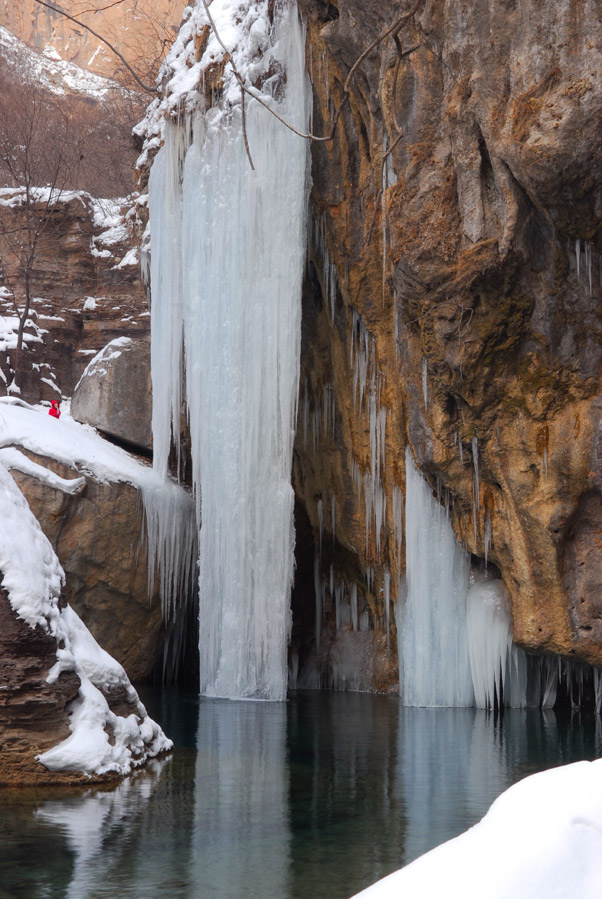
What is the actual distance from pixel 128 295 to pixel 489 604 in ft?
44.5

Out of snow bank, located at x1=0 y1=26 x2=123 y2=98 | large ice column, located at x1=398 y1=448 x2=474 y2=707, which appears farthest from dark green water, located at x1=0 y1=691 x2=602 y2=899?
snow bank, located at x1=0 y1=26 x2=123 y2=98

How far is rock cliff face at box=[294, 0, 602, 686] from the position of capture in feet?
29.2

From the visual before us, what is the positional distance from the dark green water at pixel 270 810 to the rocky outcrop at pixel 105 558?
12.2 ft

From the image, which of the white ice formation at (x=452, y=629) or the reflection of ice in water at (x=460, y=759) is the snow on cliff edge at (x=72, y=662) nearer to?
the reflection of ice in water at (x=460, y=759)

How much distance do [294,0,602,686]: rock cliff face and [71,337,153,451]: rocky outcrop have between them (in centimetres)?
457

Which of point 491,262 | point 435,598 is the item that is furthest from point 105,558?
point 491,262

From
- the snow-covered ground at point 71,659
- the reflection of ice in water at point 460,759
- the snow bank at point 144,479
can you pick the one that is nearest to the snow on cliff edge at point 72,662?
the snow-covered ground at point 71,659

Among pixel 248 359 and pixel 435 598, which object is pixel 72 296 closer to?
pixel 248 359

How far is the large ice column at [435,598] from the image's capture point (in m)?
11.6

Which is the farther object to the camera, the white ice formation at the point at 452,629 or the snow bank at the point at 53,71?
the snow bank at the point at 53,71

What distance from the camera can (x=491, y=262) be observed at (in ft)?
32.4

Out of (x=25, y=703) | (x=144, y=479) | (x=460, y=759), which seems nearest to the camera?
(x=25, y=703)

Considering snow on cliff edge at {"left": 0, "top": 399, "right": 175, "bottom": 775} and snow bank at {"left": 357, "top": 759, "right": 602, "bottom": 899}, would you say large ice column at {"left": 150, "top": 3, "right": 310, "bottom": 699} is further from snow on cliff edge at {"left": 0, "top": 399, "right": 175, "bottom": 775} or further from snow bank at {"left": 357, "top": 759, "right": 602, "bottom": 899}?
snow bank at {"left": 357, "top": 759, "right": 602, "bottom": 899}

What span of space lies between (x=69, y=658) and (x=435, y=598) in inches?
230
